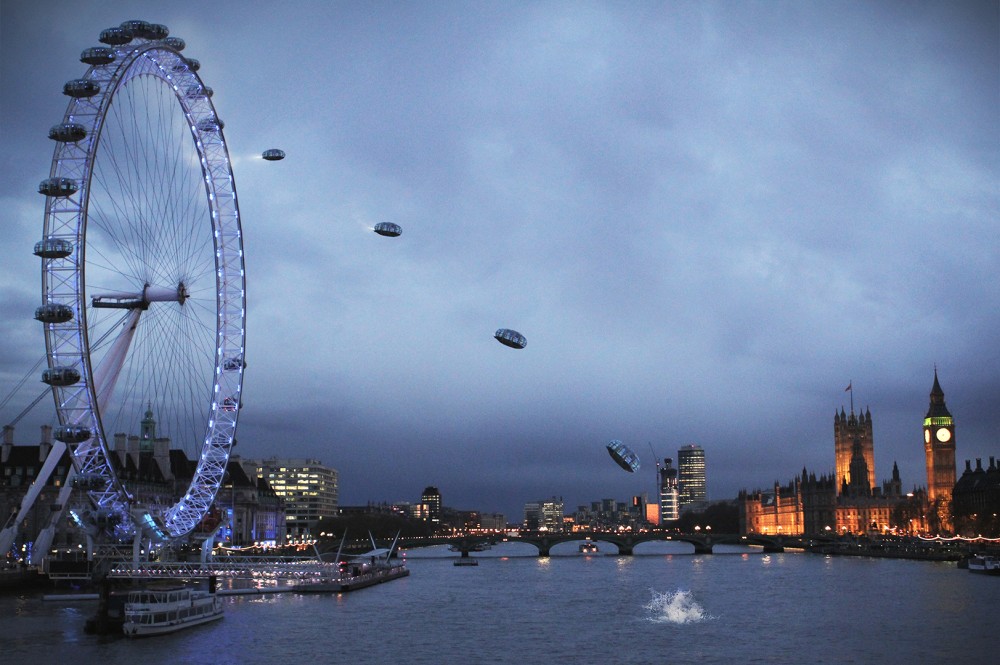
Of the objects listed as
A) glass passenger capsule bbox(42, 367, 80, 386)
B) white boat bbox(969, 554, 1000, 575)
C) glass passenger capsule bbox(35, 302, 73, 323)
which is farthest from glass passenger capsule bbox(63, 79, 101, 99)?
white boat bbox(969, 554, 1000, 575)

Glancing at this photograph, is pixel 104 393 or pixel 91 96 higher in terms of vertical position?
pixel 91 96

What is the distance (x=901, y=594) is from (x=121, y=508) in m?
47.8

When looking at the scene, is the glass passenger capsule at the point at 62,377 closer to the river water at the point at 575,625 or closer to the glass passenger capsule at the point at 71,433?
the glass passenger capsule at the point at 71,433

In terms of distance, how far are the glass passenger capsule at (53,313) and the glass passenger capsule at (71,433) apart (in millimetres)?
4780

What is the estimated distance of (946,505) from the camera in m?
174

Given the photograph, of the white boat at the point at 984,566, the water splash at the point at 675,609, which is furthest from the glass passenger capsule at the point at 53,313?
the white boat at the point at 984,566

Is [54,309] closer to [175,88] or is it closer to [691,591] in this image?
[175,88]

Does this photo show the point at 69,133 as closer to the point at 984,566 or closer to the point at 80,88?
the point at 80,88

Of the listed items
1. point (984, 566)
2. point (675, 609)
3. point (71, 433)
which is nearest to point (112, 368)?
point (71, 433)

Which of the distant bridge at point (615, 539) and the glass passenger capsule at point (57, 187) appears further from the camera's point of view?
the distant bridge at point (615, 539)

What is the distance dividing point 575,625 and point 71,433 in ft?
83.5

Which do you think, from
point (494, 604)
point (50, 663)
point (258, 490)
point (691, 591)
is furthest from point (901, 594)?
point (258, 490)

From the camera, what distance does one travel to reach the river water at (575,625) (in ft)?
148

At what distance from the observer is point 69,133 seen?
4944cm
